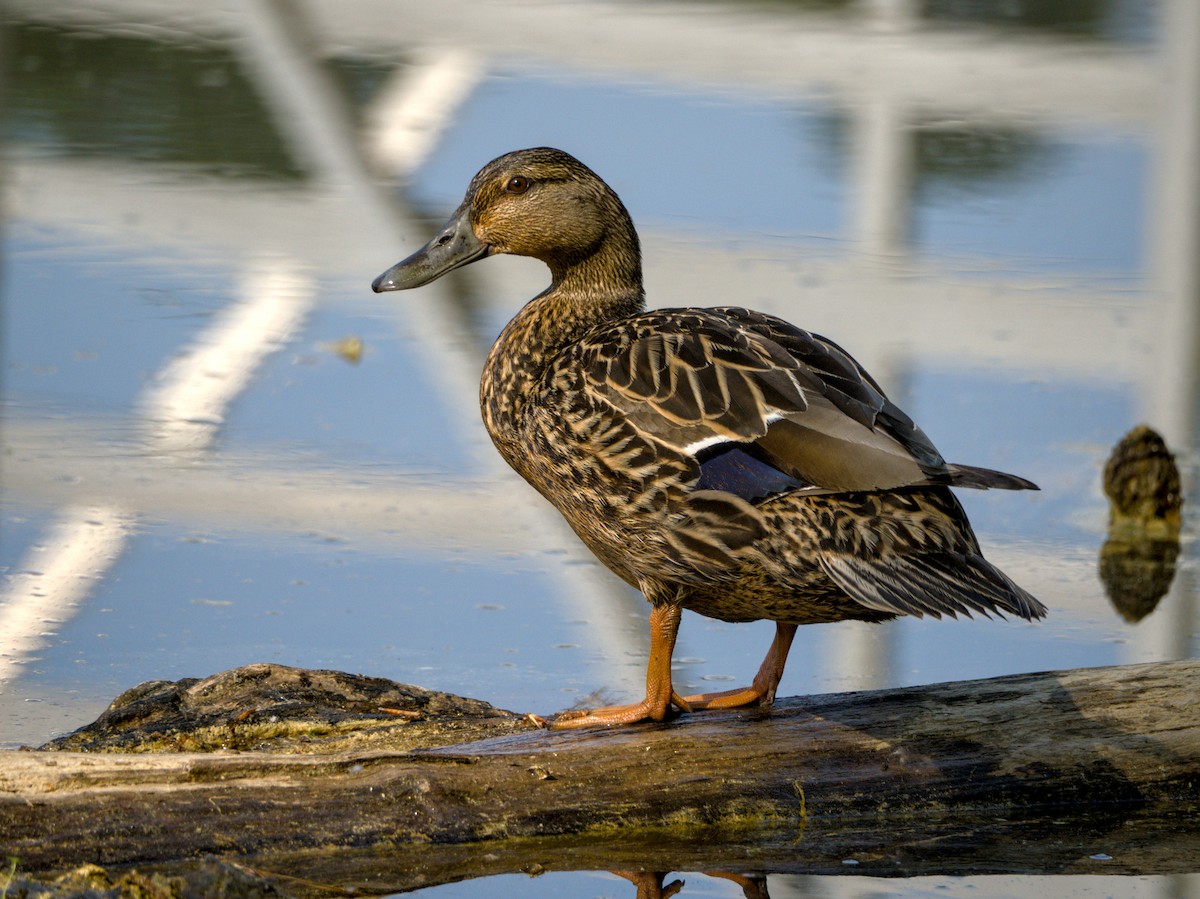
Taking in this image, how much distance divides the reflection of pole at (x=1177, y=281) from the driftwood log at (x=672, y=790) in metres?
1.15

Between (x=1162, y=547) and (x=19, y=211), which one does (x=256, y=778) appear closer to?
(x=1162, y=547)

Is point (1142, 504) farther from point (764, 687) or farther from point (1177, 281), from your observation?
point (1177, 281)

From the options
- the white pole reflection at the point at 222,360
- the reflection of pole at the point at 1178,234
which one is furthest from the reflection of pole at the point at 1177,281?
the white pole reflection at the point at 222,360

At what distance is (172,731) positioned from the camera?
4.34 meters

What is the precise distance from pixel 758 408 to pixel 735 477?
16 cm

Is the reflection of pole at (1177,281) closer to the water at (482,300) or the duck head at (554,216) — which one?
the water at (482,300)

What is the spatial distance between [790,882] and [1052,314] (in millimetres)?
4992

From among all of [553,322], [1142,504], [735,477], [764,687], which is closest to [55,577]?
[553,322]

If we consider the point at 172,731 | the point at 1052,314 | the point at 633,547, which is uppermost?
the point at 633,547

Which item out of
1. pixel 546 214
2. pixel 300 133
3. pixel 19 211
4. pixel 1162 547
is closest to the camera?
pixel 546 214

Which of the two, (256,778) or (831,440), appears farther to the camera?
(831,440)

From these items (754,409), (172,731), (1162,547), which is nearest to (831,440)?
(754,409)

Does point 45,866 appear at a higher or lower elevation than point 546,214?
lower

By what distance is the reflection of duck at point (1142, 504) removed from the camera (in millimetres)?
6098
